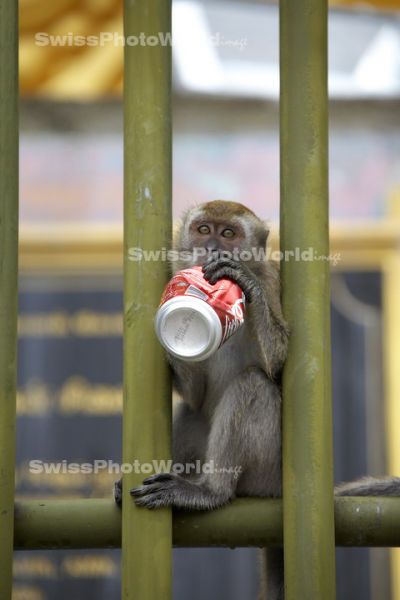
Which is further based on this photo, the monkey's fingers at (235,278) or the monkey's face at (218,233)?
the monkey's face at (218,233)

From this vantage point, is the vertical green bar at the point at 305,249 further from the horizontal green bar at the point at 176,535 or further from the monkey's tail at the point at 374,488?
the monkey's tail at the point at 374,488

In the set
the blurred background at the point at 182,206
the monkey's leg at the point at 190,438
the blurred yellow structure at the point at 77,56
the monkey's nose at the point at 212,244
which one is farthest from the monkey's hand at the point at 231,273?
the blurred yellow structure at the point at 77,56

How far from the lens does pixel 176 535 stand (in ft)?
15.5

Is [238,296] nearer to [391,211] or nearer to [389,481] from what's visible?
[389,481]

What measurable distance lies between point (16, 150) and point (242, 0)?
27.2ft

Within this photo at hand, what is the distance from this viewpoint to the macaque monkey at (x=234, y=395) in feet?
16.3

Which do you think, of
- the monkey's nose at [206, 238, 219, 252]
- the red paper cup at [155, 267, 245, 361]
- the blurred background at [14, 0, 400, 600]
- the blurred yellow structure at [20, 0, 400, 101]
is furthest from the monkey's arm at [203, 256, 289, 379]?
the blurred yellow structure at [20, 0, 400, 101]

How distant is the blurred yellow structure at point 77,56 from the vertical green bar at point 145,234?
742cm

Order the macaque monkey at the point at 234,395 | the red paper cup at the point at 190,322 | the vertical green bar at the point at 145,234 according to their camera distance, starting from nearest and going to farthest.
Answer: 1. the red paper cup at the point at 190,322
2. the vertical green bar at the point at 145,234
3. the macaque monkey at the point at 234,395

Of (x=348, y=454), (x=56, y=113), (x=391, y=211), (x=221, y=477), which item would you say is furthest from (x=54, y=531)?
(x=56, y=113)

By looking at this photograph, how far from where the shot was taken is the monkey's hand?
4759 millimetres

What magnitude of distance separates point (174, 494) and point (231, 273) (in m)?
1.01

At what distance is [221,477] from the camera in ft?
17.4

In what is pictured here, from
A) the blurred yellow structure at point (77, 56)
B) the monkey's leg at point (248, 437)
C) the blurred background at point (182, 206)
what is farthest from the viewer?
the blurred yellow structure at point (77, 56)
